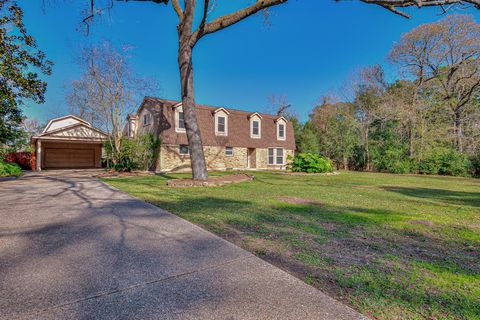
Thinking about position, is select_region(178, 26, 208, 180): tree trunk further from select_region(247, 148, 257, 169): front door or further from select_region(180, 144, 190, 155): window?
select_region(247, 148, 257, 169): front door

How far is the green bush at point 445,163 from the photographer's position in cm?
1681

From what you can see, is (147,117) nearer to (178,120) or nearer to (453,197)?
(178,120)

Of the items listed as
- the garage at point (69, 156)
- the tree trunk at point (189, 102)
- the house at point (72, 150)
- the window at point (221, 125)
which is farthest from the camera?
the garage at point (69, 156)

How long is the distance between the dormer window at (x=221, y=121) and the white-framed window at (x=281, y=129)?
19.4 ft

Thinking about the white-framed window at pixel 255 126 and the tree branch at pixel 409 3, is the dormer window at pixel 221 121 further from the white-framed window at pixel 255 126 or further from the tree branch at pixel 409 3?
the tree branch at pixel 409 3

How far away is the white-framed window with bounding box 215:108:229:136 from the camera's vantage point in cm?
1914

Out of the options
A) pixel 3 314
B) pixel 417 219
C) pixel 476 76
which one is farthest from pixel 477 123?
pixel 3 314

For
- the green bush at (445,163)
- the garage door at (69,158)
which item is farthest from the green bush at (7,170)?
the green bush at (445,163)

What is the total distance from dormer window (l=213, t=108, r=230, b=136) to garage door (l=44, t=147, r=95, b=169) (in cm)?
1297

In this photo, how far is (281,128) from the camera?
75.8ft

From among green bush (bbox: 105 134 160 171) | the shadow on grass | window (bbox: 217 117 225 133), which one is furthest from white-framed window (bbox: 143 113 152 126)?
the shadow on grass

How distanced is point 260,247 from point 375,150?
21.7 meters

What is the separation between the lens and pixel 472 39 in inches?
696

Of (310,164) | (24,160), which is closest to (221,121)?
(310,164)
